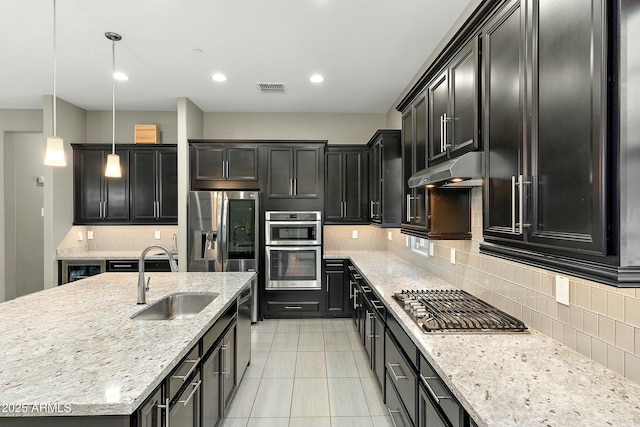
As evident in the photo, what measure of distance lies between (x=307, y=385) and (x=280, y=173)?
2878 millimetres

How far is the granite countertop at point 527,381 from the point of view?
1.03m

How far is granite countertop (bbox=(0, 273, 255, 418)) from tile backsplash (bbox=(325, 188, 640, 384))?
169 centimetres

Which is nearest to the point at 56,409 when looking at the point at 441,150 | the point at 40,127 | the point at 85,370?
the point at 85,370

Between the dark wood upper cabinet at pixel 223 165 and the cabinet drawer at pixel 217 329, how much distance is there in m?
2.64

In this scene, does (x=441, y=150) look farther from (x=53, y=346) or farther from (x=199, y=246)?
(x=199, y=246)

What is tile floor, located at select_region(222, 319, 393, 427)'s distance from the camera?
2584 mm

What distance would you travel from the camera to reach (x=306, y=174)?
5031 mm

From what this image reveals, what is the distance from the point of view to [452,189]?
8.20ft

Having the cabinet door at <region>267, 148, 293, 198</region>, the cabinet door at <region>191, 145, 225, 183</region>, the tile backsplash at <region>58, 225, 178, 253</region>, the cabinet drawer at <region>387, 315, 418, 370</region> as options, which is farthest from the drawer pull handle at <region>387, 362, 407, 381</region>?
the tile backsplash at <region>58, 225, 178, 253</region>

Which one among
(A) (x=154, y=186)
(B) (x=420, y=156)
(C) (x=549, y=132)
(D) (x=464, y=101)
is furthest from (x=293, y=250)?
(C) (x=549, y=132)

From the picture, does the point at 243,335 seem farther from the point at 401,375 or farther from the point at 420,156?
the point at 420,156

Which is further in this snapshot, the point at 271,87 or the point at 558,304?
the point at 271,87

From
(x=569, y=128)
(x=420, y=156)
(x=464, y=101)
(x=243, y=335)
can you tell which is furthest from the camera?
(x=243, y=335)

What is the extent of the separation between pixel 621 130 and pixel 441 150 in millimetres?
1339
